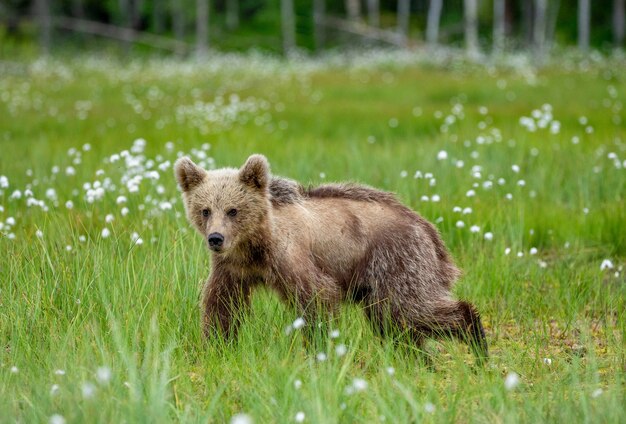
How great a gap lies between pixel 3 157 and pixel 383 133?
225 inches

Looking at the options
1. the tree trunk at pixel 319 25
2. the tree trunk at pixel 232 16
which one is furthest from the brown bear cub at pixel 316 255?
the tree trunk at pixel 232 16

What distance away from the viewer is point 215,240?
15.3ft

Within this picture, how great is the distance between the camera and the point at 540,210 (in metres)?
8.41

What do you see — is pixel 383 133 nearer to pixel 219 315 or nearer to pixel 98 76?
pixel 219 315

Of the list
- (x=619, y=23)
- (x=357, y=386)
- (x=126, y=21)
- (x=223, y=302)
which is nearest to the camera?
(x=357, y=386)

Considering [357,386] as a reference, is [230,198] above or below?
above

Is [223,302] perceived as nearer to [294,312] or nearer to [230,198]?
[294,312]

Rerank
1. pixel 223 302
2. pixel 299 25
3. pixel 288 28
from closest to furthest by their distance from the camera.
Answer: pixel 223 302 < pixel 288 28 < pixel 299 25

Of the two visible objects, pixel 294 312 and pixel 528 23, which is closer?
pixel 294 312

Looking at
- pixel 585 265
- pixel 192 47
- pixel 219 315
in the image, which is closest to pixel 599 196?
pixel 585 265

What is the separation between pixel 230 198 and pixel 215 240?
14.6 inches

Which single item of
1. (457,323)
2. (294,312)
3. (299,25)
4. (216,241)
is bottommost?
(299,25)

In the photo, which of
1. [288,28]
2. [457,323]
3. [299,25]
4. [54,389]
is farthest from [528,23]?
[54,389]

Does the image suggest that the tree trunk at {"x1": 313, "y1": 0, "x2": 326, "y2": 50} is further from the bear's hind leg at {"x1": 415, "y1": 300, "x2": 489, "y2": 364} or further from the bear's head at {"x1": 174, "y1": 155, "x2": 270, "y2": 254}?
the bear's hind leg at {"x1": 415, "y1": 300, "x2": 489, "y2": 364}
